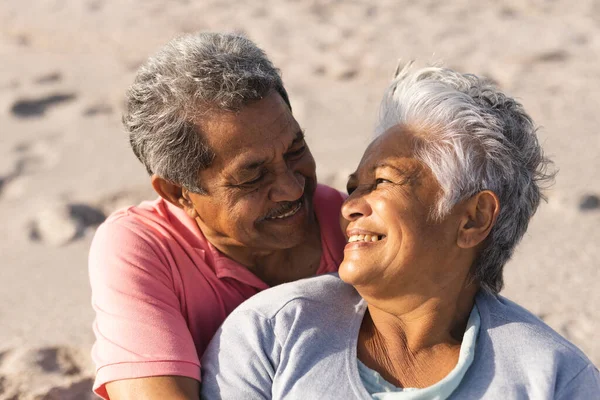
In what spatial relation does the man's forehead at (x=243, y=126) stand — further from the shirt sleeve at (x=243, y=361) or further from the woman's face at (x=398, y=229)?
the shirt sleeve at (x=243, y=361)

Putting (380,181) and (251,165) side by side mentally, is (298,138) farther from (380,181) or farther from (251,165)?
(380,181)

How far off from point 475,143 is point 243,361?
0.93 meters

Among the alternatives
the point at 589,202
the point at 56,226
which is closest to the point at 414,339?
the point at 589,202

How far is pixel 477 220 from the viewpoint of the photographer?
2.65 metres

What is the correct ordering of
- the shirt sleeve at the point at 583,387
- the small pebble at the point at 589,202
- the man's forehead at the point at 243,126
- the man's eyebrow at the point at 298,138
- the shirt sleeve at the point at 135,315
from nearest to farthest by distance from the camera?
the shirt sleeve at the point at 583,387 < the shirt sleeve at the point at 135,315 < the man's forehead at the point at 243,126 < the man's eyebrow at the point at 298,138 < the small pebble at the point at 589,202

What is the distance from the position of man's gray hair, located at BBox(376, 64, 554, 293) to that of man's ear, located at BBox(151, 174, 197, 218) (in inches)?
28.2

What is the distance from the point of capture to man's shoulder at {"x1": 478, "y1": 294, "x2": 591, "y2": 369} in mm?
2588

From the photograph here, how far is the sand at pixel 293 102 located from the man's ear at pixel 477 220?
4.99 ft

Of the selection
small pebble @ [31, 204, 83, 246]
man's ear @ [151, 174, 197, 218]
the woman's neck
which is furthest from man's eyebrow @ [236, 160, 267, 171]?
small pebble @ [31, 204, 83, 246]

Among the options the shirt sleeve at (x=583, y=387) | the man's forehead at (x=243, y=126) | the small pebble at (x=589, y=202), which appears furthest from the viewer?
the small pebble at (x=589, y=202)

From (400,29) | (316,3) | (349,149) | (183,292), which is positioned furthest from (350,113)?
(183,292)

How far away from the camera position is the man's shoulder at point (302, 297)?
2.70 m

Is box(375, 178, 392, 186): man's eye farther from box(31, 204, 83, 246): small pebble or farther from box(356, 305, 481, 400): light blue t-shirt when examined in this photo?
box(31, 204, 83, 246): small pebble

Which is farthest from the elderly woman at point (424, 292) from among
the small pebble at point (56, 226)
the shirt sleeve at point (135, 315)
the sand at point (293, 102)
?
the small pebble at point (56, 226)
